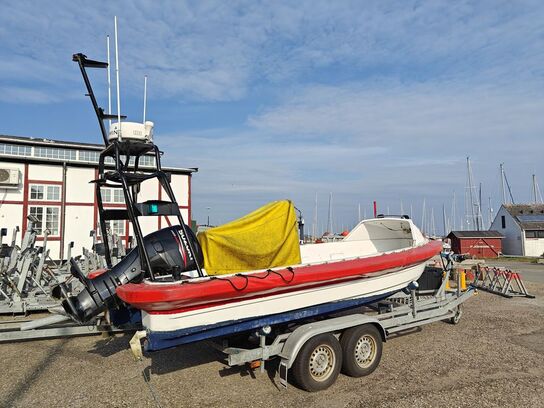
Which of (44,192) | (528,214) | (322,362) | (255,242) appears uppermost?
(44,192)

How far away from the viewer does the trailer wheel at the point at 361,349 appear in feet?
16.4

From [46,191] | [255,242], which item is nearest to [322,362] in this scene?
[255,242]

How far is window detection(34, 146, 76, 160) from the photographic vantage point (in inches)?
1011

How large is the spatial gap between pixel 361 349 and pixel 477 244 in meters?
31.5

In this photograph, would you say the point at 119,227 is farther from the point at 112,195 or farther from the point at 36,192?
the point at 36,192

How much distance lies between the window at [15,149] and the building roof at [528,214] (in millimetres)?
38989

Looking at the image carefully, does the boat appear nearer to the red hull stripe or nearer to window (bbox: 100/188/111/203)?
the red hull stripe

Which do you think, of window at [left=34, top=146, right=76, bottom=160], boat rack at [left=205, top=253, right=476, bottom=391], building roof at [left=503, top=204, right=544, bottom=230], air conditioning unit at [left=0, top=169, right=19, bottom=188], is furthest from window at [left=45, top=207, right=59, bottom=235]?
building roof at [left=503, top=204, right=544, bottom=230]

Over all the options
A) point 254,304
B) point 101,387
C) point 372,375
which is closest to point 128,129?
point 254,304

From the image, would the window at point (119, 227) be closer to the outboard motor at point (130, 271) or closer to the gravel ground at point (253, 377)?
the gravel ground at point (253, 377)

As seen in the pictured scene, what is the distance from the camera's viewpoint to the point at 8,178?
762 inches

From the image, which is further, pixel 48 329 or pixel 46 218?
pixel 46 218

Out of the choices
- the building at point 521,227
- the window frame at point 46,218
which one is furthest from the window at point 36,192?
the building at point 521,227

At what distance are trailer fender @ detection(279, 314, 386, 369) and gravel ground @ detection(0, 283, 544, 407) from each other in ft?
1.45
